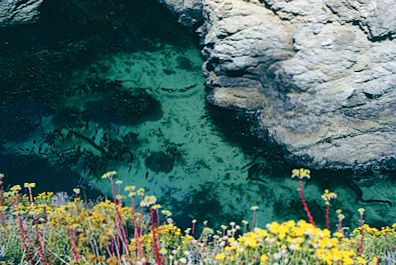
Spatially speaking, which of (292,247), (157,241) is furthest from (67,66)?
(292,247)

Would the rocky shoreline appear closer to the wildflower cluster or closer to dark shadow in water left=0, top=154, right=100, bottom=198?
dark shadow in water left=0, top=154, right=100, bottom=198

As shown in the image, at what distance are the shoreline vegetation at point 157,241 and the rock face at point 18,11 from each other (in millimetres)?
2650

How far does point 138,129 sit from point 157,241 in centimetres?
359

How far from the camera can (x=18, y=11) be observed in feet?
18.5

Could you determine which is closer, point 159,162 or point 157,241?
point 157,241

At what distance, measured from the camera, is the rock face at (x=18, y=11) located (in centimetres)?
550

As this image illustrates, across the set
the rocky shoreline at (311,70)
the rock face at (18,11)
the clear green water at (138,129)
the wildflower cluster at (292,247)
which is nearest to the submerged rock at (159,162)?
the clear green water at (138,129)

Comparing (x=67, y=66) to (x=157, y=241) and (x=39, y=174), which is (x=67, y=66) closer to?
(x=39, y=174)

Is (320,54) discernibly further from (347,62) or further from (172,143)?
(172,143)

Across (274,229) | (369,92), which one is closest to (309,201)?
(369,92)

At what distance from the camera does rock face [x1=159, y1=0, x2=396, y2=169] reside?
5066 millimetres

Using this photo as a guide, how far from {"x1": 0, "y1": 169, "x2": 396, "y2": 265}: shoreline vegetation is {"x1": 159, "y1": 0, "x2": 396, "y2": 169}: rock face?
4.68 feet

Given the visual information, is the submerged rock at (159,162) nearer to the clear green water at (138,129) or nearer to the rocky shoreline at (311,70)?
the clear green water at (138,129)

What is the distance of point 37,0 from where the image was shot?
5.68 meters
